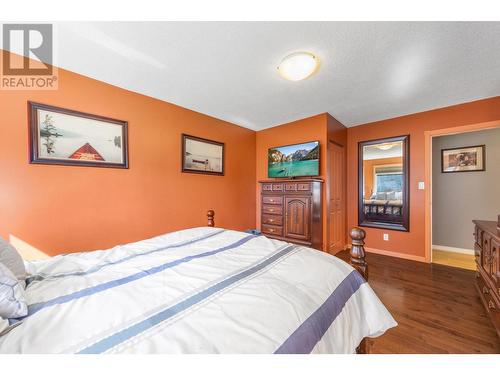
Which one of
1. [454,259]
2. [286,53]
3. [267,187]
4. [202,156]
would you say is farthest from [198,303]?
[454,259]

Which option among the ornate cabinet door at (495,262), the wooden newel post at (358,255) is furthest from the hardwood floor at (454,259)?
the wooden newel post at (358,255)

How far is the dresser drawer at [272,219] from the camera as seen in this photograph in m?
3.30

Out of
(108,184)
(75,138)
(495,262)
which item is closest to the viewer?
(495,262)

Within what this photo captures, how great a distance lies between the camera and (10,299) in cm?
66

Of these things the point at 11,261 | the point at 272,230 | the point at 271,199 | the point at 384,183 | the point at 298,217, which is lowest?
the point at 272,230

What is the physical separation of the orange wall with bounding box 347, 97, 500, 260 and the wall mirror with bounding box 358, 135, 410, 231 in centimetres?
8

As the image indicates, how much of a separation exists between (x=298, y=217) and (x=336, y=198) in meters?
0.89

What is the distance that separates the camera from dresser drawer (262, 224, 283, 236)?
3304 millimetres

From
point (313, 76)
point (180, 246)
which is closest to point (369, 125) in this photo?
point (313, 76)

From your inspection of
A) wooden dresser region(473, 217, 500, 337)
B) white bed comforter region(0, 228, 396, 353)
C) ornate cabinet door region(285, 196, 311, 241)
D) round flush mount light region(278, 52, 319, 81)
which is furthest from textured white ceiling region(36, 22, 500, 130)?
white bed comforter region(0, 228, 396, 353)

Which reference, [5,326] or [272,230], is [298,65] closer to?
[5,326]

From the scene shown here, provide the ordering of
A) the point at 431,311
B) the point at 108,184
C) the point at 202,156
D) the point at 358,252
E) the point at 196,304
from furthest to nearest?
1. the point at 202,156
2. the point at 108,184
3. the point at 431,311
4. the point at 358,252
5. the point at 196,304

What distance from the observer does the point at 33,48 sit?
1.74m

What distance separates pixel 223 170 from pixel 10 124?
2.42 metres
